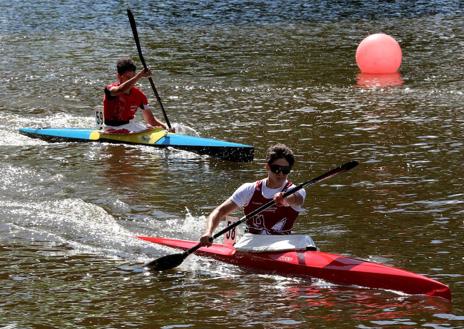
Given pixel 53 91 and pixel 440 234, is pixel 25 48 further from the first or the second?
pixel 440 234

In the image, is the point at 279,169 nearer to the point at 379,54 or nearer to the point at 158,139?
the point at 158,139

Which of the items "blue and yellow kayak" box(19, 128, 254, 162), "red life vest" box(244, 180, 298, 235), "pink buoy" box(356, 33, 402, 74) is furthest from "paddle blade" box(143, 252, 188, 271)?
"pink buoy" box(356, 33, 402, 74)

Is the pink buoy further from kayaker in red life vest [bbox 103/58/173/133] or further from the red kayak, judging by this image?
the red kayak

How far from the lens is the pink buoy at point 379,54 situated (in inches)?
816

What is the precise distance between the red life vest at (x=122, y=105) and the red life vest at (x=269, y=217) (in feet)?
19.8

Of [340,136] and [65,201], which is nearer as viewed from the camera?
[65,201]

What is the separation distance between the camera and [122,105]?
15320mm

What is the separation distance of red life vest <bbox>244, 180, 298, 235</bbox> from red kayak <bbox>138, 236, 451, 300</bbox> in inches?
9.7

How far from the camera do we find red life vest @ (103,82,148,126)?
15266 mm

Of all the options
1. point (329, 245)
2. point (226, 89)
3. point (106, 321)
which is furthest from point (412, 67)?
point (106, 321)

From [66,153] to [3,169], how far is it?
4.54 feet

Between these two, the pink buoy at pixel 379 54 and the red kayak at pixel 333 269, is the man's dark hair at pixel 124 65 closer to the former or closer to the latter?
the red kayak at pixel 333 269

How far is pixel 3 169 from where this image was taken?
1409 cm

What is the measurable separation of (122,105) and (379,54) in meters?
7.22
